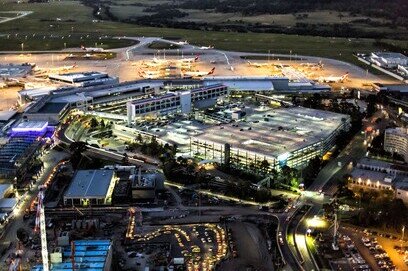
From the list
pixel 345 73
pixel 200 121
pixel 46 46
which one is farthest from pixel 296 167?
pixel 46 46

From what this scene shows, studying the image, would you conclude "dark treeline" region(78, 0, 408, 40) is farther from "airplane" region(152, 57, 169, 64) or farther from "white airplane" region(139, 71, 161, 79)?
"white airplane" region(139, 71, 161, 79)

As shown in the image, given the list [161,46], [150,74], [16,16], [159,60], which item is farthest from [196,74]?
[16,16]

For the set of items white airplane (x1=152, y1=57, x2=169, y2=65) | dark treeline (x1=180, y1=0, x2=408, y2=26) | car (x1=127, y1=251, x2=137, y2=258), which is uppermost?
dark treeline (x1=180, y1=0, x2=408, y2=26)

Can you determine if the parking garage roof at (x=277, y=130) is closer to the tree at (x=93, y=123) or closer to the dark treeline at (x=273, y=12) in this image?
the tree at (x=93, y=123)

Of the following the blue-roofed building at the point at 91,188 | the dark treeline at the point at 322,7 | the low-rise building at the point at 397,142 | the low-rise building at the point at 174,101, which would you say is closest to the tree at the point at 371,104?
the low-rise building at the point at 397,142

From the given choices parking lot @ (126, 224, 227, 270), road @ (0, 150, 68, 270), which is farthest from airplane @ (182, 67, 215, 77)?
parking lot @ (126, 224, 227, 270)

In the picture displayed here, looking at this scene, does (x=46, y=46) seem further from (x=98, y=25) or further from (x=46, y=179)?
(x=46, y=179)
